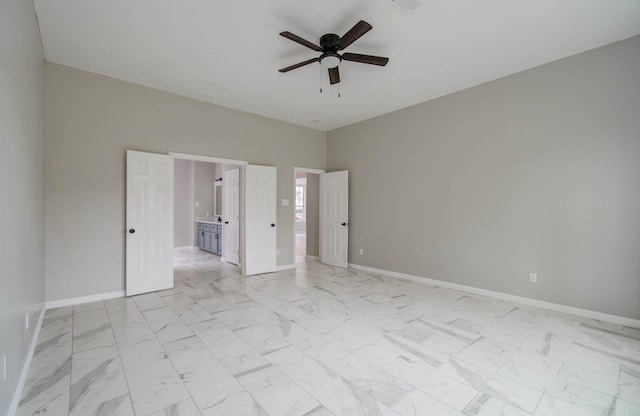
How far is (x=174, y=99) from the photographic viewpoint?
4.71 m

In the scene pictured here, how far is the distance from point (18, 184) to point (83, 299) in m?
2.46

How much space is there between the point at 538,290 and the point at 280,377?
365 cm

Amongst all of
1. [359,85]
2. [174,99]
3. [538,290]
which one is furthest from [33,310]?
[538,290]

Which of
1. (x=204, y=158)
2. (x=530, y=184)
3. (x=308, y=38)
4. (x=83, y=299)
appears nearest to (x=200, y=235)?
(x=204, y=158)

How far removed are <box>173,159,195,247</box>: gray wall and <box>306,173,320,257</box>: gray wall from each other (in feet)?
12.4

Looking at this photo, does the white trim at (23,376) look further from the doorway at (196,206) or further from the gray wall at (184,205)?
the gray wall at (184,205)

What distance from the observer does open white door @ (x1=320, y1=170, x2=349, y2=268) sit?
637cm

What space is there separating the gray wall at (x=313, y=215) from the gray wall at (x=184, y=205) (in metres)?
3.79

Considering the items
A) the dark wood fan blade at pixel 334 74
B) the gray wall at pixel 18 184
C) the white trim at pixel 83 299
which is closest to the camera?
the gray wall at pixel 18 184

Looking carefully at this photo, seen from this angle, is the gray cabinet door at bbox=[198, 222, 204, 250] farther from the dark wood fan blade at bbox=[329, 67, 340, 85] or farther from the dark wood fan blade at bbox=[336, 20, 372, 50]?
the dark wood fan blade at bbox=[336, 20, 372, 50]

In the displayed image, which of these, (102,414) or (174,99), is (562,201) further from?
(174,99)

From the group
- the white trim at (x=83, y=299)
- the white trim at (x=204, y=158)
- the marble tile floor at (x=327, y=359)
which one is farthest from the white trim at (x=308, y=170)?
the white trim at (x=83, y=299)

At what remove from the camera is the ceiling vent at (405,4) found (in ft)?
8.32

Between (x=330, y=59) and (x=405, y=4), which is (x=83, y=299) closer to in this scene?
(x=330, y=59)
